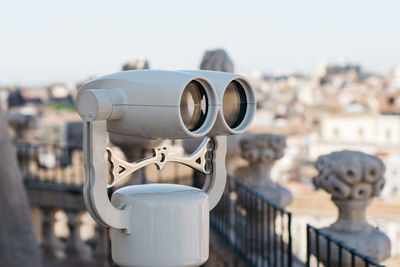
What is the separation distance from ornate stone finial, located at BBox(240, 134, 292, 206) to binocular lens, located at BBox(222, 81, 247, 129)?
238 centimetres

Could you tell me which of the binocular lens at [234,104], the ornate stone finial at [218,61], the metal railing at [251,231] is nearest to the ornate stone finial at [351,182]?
the metal railing at [251,231]

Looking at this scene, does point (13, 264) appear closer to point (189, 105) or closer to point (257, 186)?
point (257, 186)

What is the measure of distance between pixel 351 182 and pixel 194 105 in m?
1.40

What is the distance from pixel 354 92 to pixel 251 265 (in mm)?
81952

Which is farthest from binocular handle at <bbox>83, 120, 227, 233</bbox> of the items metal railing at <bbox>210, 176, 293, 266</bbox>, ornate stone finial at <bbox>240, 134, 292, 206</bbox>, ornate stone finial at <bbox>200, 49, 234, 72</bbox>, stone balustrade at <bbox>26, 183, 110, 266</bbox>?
stone balustrade at <bbox>26, 183, 110, 266</bbox>

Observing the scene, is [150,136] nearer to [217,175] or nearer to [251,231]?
[217,175]

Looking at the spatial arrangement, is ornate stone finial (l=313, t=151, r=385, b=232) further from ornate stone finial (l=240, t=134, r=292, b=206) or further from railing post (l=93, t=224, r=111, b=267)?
railing post (l=93, t=224, r=111, b=267)

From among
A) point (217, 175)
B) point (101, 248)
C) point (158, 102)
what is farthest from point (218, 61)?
point (101, 248)

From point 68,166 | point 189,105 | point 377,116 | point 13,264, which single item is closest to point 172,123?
point 189,105

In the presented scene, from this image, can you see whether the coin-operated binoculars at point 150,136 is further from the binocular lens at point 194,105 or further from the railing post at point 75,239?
the railing post at point 75,239

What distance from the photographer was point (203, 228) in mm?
2002

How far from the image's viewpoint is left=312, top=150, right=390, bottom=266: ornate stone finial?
3002 millimetres

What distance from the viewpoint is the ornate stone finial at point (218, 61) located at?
471 centimetres

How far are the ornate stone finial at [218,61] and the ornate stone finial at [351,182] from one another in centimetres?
173
